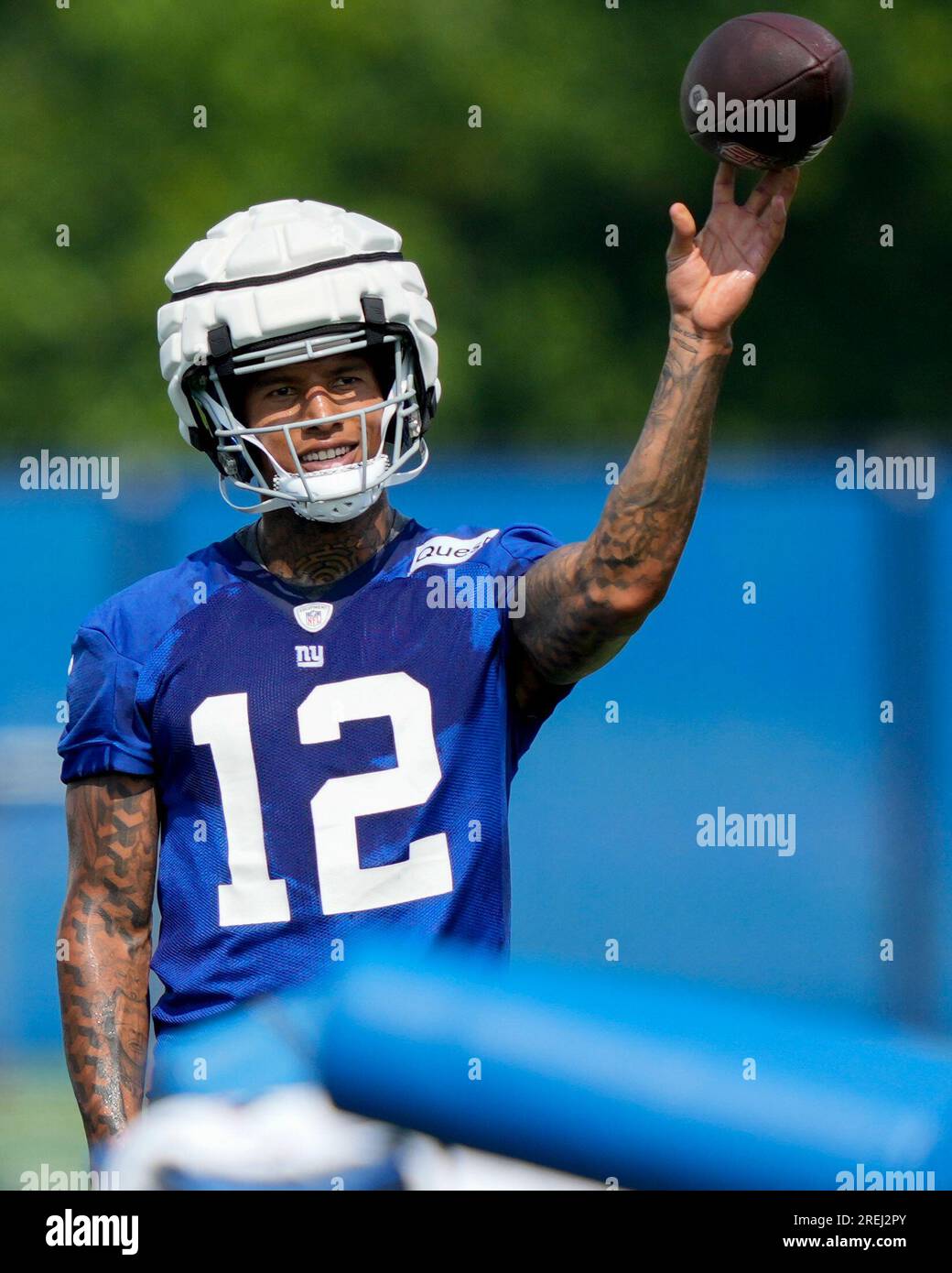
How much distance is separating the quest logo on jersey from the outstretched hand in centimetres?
49

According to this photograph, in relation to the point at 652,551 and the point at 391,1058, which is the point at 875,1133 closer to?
the point at 391,1058

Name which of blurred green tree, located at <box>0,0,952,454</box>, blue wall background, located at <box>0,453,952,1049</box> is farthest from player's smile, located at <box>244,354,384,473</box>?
blurred green tree, located at <box>0,0,952,454</box>

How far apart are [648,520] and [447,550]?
41 cm

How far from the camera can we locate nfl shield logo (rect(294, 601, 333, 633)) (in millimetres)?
3225

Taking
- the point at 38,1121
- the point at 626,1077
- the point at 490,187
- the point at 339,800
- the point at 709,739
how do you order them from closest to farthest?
the point at 626,1077, the point at 339,800, the point at 38,1121, the point at 709,739, the point at 490,187

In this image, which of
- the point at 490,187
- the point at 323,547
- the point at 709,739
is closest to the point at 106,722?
the point at 323,547

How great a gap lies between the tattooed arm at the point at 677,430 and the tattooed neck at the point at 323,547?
1.23 ft

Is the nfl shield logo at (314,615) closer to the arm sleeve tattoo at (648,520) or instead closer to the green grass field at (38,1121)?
the arm sleeve tattoo at (648,520)

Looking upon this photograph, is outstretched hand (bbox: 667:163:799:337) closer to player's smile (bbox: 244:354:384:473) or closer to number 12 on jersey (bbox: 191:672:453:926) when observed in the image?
player's smile (bbox: 244:354:384:473)

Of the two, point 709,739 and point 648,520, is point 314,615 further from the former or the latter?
point 709,739

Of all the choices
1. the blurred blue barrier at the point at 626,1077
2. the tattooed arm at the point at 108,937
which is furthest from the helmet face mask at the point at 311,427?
the blurred blue barrier at the point at 626,1077

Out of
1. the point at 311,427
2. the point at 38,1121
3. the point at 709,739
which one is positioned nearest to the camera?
the point at 311,427

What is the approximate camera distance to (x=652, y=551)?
299 cm

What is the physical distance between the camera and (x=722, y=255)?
300 cm
